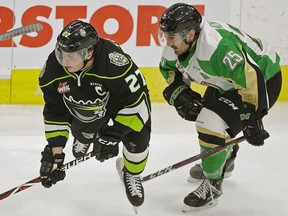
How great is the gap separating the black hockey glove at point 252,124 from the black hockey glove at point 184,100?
30cm

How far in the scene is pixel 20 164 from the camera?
3.81 m

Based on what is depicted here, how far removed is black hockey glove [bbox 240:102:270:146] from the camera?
9.82ft

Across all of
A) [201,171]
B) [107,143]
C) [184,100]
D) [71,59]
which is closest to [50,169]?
Result: [107,143]

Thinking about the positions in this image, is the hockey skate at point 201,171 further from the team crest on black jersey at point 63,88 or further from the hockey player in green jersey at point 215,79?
the team crest on black jersey at point 63,88

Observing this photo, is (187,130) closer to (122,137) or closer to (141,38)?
(141,38)

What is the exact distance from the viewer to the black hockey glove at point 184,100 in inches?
128

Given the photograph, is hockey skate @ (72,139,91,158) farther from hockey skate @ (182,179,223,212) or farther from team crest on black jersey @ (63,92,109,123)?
hockey skate @ (182,179,223,212)

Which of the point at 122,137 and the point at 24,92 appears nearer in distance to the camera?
the point at 122,137

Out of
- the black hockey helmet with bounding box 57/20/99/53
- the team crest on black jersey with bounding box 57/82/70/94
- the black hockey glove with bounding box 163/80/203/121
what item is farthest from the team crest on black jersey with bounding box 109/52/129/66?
the black hockey glove with bounding box 163/80/203/121

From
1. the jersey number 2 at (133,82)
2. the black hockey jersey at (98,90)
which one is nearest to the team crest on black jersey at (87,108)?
the black hockey jersey at (98,90)

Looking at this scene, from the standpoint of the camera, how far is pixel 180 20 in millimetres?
2975

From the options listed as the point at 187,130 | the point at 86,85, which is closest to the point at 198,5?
the point at 187,130

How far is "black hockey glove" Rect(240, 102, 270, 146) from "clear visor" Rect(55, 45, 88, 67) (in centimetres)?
73

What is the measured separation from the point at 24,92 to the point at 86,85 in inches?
87.1
